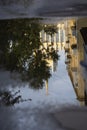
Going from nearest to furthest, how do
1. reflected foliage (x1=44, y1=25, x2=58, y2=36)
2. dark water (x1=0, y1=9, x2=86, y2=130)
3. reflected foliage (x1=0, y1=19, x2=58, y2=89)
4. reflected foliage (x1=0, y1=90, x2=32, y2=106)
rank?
1. reflected foliage (x1=0, y1=90, x2=32, y2=106)
2. dark water (x1=0, y1=9, x2=86, y2=130)
3. reflected foliage (x1=0, y1=19, x2=58, y2=89)
4. reflected foliage (x1=44, y1=25, x2=58, y2=36)

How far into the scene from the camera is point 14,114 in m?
6.44

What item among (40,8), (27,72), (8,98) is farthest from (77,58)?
(8,98)

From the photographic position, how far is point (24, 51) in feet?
22.4

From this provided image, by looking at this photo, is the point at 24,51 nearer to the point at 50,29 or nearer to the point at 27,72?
the point at 27,72

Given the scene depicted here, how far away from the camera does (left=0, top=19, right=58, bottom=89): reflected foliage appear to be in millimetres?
6812

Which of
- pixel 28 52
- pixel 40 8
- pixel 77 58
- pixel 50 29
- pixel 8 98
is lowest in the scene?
pixel 8 98

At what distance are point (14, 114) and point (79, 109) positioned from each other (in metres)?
1.02

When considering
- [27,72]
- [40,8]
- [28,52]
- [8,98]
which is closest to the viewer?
[8,98]

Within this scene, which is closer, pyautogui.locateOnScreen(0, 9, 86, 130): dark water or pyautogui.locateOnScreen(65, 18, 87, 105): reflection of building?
pyautogui.locateOnScreen(0, 9, 86, 130): dark water

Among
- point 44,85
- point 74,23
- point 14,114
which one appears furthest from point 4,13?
point 74,23

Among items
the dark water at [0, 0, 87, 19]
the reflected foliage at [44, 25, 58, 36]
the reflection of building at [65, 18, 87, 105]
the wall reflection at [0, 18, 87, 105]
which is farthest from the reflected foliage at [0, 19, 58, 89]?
the reflection of building at [65, 18, 87, 105]

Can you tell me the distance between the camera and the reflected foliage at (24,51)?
6812 mm

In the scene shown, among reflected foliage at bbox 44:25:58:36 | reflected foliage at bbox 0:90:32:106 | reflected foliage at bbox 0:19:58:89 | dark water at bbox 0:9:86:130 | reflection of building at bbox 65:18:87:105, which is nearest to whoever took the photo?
reflected foliage at bbox 0:90:32:106

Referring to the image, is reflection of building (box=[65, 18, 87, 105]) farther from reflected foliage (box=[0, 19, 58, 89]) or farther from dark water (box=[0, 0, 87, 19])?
dark water (box=[0, 0, 87, 19])
